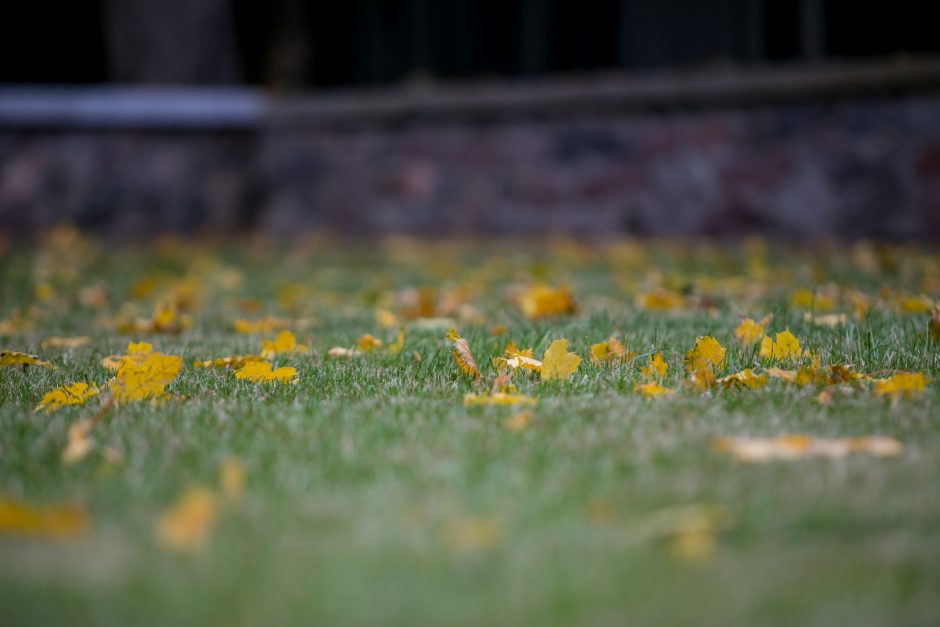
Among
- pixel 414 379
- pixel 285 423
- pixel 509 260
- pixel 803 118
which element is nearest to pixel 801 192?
pixel 803 118

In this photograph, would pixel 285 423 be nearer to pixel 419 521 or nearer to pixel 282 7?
pixel 419 521

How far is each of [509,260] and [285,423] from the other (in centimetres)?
454

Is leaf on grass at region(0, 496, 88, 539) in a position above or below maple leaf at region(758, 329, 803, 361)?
above

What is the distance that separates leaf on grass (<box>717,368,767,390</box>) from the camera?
2.60 metres

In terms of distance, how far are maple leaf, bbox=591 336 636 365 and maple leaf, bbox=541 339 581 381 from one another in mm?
233

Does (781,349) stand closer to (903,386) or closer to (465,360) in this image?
(903,386)

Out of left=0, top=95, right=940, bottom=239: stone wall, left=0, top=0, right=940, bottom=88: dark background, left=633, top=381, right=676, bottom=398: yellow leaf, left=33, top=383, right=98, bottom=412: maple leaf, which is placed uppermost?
left=0, top=0, right=940, bottom=88: dark background

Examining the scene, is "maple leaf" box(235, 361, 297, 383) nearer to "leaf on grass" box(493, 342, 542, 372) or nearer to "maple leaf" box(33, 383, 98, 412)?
"maple leaf" box(33, 383, 98, 412)

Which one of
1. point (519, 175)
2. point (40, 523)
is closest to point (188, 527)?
point (40, 523)

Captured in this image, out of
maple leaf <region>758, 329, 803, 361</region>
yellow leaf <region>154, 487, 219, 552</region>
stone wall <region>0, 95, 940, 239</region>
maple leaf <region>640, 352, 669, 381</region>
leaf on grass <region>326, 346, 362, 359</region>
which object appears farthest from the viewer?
stone wall <region>0, 95, 940, 239</region>

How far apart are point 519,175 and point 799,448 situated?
6.52 meters

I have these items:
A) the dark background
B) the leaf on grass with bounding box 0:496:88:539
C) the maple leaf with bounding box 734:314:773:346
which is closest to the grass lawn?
the leaf on grass with bounding box 0:496:88:539

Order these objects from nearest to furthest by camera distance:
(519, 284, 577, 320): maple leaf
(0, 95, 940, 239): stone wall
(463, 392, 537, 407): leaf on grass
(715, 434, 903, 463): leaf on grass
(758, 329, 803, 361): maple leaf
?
(715, 434, 903, 463): leaf on grass → (463, 392, 537, 407): leaf on grass → (758, 329, 803, 361): maple leaf → (519, 284, 577, 320): maple leaf → (0, 95, 940, 239): stone wall

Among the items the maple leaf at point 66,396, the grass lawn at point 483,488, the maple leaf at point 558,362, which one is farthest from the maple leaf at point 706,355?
the maple leaf at point 66,396
